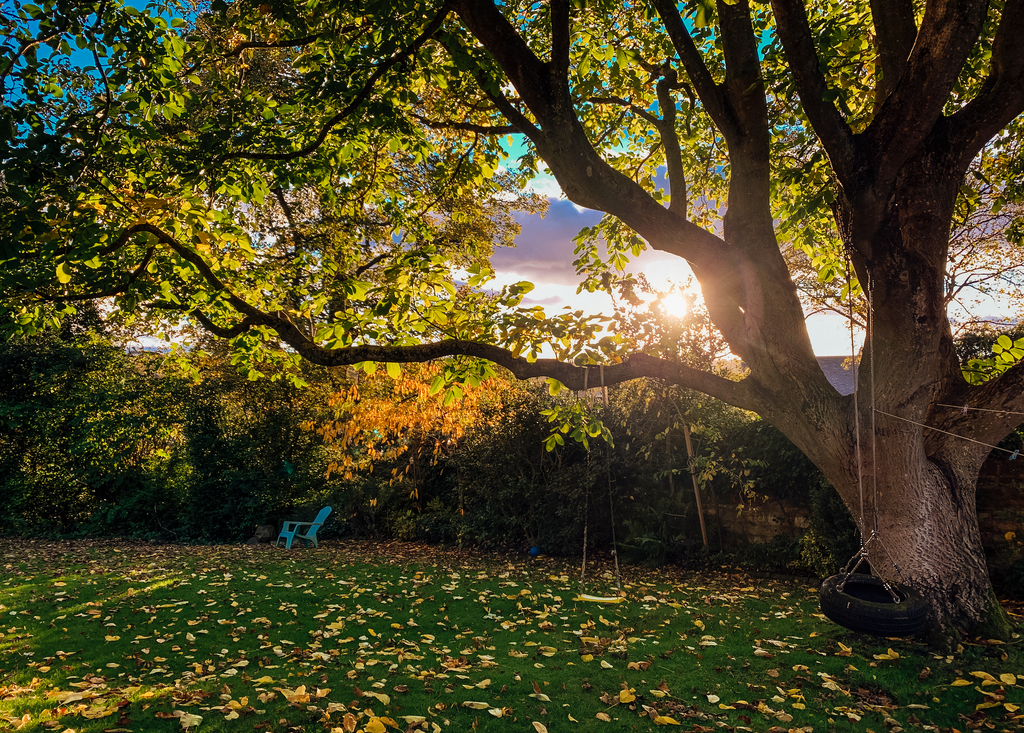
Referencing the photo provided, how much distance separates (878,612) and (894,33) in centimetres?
481

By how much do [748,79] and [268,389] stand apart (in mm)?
12474

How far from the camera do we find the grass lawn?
3504mm

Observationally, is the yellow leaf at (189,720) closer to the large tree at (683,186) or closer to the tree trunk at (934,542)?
the large tree at (683,186)

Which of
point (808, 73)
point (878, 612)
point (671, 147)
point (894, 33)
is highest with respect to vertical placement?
point (894, 33)

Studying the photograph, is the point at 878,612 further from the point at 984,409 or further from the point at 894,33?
the point at 894,33

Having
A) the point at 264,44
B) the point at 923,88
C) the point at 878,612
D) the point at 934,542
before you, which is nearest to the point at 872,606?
the point at 878,612

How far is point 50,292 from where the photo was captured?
6.91 meters

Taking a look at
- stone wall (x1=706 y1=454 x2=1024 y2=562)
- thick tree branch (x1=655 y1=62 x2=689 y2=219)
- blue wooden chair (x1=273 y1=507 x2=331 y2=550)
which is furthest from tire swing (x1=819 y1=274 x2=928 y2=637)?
blue wooden chair (x1=273 y1=507 x2=331 y2=550)

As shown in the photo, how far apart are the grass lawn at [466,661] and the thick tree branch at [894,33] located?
486 centimetres

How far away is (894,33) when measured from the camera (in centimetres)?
486

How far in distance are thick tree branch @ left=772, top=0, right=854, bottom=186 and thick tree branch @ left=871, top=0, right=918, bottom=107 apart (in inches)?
35.3

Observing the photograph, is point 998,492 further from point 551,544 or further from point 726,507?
point 551,544

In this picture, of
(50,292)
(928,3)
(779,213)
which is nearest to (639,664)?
(928,3)

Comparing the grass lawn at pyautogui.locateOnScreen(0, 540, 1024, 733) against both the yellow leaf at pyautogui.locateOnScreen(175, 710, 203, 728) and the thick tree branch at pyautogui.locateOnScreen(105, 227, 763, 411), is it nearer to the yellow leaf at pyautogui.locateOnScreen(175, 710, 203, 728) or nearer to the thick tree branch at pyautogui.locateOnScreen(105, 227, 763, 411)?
the yellow leaf at pyautogui.locateOnScreen(175, 710, 203, 728)
